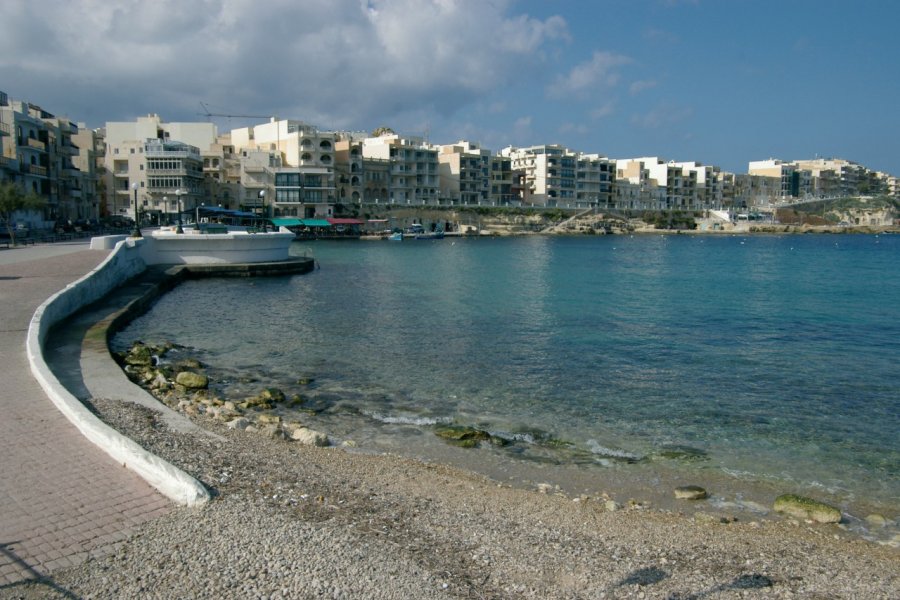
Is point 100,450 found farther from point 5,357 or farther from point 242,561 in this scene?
point 5,357

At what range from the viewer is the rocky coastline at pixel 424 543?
601cm

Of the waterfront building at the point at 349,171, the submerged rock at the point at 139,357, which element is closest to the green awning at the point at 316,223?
the waterfront building at the point at 349,171

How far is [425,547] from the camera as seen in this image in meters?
6.95

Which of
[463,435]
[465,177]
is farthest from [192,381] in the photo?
[465,177]

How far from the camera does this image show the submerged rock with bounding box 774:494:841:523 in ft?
31.0

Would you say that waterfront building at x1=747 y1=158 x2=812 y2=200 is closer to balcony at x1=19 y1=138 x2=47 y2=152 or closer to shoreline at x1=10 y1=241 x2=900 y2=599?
balcony at x1=19 y1=138 x2=47 y2=152

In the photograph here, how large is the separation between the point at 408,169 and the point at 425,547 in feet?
367

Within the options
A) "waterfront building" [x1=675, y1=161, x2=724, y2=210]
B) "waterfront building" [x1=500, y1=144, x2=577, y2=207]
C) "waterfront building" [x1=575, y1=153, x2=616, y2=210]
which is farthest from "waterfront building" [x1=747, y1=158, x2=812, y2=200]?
"waterfront building" [x1=500, y1=144, x2=577, y2=207]

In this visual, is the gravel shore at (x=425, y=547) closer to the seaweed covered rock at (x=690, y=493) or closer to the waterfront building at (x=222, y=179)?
the seaweed covered rock at (x=690, y=493)

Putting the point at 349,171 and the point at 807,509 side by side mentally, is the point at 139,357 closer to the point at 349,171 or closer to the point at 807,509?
the point at 807,509

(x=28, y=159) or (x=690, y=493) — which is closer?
(x=690, y=493)

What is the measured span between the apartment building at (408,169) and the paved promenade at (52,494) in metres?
104

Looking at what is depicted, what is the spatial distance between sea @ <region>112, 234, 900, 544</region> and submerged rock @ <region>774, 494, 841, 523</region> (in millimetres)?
238

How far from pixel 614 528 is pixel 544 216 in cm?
12325
